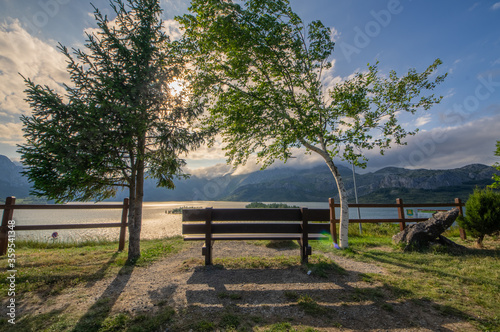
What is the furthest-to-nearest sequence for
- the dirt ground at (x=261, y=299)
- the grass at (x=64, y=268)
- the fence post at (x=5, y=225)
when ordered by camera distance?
1. the fence post at (x=5, y=225)
2. the grass at (x=64, y=268)
3. the dirt ground at (x=261, y=299)

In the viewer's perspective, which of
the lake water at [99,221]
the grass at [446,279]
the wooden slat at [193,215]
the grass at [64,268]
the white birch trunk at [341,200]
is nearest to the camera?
the grass at [446,279]

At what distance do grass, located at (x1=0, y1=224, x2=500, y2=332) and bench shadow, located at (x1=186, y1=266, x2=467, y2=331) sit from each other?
0.11 feet

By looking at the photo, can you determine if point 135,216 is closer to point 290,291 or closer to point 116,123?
point 116,123

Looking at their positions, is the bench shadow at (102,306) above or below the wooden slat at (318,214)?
below

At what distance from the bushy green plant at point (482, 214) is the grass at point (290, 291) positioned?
2.42 ft

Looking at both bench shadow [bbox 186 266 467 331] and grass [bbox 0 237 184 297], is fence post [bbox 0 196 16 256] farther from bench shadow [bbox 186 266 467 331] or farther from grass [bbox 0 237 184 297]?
bench shadow [bbox 186 266 467 331]

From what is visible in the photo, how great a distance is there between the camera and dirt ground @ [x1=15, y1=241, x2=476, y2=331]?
3348mm

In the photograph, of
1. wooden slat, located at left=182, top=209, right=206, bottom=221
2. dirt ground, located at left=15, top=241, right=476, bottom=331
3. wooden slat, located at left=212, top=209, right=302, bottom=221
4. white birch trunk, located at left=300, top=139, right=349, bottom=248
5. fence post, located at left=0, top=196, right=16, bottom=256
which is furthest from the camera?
white birch trunk, located at left=300, top=139, right=349, bottom=248

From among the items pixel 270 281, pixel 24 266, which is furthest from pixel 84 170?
pixel 270 281

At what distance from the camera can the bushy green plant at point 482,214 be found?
26.1ft

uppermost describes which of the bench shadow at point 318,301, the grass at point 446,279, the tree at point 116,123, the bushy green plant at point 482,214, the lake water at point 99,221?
the tree at point 116,123

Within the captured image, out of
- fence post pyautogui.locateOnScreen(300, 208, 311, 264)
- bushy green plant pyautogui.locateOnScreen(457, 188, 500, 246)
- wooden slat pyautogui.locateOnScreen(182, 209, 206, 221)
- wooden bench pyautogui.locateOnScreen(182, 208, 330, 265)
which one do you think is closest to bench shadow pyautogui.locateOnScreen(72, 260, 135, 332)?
wooden bench pyautogui.locateOnScreen(182, 208, 330, 265)

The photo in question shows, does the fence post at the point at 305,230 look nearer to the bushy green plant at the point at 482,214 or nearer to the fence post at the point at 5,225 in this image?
the bushy green plant at the point at 482,214

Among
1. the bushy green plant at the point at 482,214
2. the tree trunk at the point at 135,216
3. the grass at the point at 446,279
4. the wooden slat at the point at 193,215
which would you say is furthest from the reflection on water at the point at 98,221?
the bushy green plant at the point at 482,214
